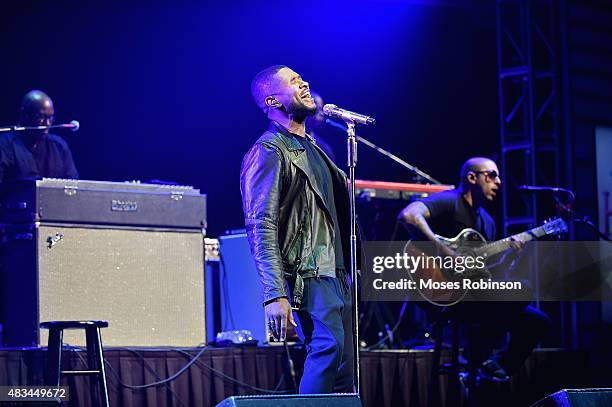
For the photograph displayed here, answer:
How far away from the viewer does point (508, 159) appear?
368 inches

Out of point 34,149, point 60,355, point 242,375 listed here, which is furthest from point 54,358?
point 34,149

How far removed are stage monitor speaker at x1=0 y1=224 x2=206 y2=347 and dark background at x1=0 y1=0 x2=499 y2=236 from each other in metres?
2.31

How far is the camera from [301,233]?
14.9ft

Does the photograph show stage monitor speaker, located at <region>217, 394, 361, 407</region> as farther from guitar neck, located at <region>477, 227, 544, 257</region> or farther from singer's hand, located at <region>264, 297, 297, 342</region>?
guitar neck, located at <region>477, 227, 544, 257</region>

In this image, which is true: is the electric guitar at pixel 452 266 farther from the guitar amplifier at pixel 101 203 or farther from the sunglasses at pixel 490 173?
the guitar amplifier at pixel 101 203

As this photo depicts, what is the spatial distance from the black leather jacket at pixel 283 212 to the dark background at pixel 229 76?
423 cm

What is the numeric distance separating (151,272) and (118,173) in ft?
8.18

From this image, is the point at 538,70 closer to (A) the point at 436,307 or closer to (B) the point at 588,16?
(B) the point at 588,16

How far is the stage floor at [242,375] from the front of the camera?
5906 mm

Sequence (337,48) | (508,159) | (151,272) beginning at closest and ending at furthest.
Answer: (151,272)
(508,159)
(337,48)

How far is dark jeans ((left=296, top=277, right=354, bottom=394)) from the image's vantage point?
4.30 meters

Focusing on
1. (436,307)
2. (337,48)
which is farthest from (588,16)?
(436,307)

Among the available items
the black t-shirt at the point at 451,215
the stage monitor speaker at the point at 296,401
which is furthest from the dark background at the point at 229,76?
the stage monitor speaker at the point at 296,401

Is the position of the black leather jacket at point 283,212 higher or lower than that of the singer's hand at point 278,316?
higher
